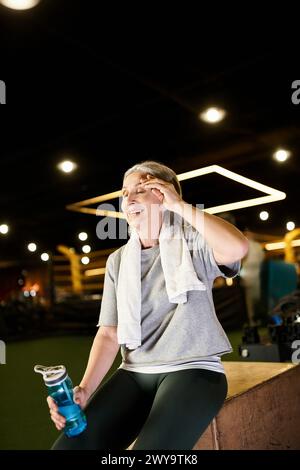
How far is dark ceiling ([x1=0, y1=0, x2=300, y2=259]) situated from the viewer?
119 inches

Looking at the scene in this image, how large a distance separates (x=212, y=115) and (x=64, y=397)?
166 inches

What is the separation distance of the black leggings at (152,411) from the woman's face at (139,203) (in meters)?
0.54

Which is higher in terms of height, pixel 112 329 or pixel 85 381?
pixel 112 329

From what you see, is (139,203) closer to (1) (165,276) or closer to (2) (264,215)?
(1) (165,276)

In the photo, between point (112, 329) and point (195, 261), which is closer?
point (195, 261)

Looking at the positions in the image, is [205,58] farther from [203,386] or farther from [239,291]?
[239,291]

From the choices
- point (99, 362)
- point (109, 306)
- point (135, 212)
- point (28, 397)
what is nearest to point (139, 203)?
point (135, 212)

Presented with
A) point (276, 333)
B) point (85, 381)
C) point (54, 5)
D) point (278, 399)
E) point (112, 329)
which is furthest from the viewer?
point (276, 333)

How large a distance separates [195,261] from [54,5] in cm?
234

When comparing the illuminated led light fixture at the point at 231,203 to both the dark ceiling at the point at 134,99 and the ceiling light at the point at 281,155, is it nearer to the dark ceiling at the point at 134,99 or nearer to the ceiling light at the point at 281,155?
the dark ceiling at the point at 134,99

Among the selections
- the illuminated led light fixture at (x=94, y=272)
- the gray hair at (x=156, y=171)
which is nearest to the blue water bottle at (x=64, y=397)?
the gray hair at (x=156, y=171)

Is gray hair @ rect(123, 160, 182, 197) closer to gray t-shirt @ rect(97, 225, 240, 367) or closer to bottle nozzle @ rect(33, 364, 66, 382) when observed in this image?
gray t-shirt @ rect(97, 225, 240, 367)

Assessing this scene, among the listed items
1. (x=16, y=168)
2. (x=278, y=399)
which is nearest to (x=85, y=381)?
(x=278, y=399)

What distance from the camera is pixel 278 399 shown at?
5.90 feet
